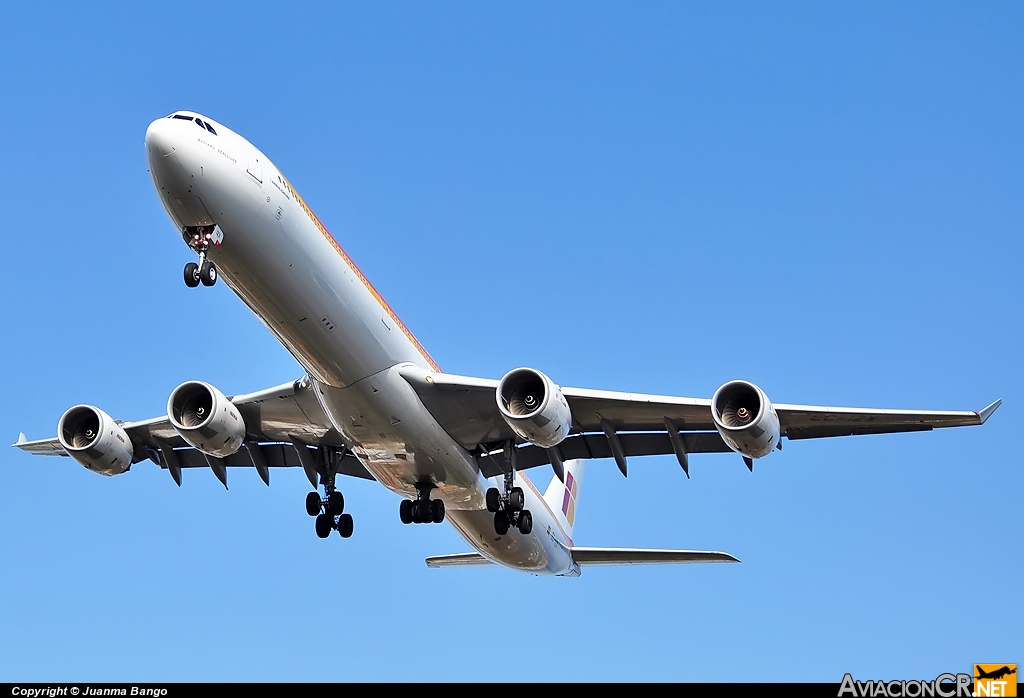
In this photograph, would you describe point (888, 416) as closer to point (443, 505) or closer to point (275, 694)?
point (443, 505)

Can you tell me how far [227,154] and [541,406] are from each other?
7.42 m

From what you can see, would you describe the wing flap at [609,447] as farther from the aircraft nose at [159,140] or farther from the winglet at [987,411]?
the aircraft nose at [159,140]

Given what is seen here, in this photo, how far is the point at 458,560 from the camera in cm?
3372

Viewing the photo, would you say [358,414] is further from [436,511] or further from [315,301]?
[436,511]

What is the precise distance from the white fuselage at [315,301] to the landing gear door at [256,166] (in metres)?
0.02

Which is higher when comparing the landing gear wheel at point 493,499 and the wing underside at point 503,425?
the wing underside at point 503,425

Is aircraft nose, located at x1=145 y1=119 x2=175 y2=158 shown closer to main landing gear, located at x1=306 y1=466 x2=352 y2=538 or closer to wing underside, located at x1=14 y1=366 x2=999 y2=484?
wing underside, located at x1=14 y1=366 x2=999 y2=484

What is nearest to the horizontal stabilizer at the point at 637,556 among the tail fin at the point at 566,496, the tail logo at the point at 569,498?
the tail fin at the point at 566,496

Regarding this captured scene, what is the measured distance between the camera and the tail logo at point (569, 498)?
34.3m

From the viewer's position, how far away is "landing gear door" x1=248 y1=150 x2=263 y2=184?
20805mm

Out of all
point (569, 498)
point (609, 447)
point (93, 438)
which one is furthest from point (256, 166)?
point (569, 498)

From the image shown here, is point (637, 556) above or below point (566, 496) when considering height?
below

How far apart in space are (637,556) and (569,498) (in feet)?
13.7

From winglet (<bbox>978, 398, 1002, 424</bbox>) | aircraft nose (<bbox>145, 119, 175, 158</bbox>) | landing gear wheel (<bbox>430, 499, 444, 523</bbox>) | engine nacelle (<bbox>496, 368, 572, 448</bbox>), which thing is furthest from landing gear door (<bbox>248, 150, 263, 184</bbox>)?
winglet (<bbox>978, 398, 1002, 424</bbox>)
